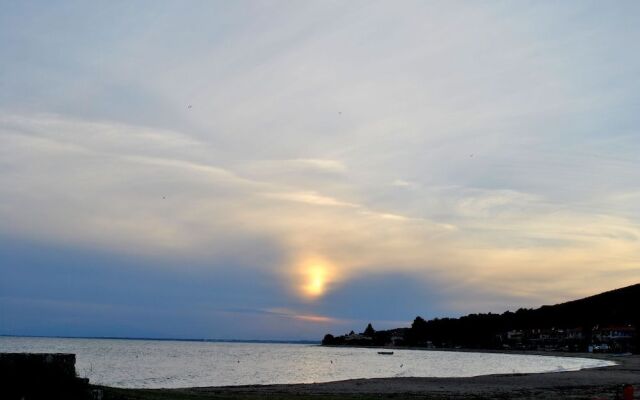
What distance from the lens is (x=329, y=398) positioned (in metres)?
31.2

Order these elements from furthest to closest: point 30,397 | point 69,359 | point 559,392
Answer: point 559,392
point 69,359
point 30,397

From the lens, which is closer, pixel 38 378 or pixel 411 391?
pixel 38 378

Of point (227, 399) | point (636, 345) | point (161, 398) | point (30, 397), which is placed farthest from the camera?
point (636, 345)

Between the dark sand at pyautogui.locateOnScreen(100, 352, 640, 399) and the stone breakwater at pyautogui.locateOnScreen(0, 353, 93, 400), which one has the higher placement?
the stone breakwater at pyautogui.locateOnScreen(0, 353, 93, 400)

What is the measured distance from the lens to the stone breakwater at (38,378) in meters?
16.9

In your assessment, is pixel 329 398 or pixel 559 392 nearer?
pixel 329 398

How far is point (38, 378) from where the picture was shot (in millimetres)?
17328

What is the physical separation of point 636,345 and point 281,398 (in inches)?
7059

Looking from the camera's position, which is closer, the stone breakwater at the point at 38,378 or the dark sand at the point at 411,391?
the stone breakwater at the point at 38,378

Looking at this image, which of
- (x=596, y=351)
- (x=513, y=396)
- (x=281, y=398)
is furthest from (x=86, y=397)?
(x=596, y=351)

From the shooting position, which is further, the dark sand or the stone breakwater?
the dark sand

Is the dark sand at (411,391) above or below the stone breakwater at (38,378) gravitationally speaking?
below

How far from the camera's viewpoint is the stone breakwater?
55.5ft

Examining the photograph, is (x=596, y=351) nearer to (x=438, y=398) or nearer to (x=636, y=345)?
(x=636, y=345)
